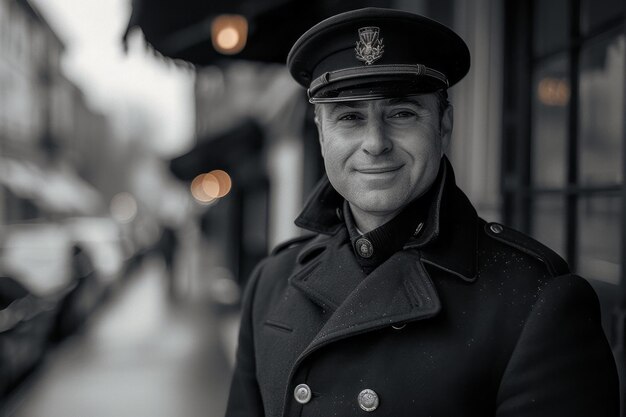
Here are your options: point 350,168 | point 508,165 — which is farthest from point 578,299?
point 508,165

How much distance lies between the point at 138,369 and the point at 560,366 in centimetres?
677

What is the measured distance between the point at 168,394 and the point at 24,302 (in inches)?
A: 69.1

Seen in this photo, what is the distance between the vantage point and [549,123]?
3439 mm

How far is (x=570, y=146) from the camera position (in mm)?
2971

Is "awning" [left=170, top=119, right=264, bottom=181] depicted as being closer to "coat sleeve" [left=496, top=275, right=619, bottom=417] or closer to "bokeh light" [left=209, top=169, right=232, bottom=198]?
"bokeh light" [left=209, top=169, right=232, bottom=198]

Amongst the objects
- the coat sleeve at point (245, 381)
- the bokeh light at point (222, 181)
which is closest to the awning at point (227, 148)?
the bokeh light at point (222, 181)

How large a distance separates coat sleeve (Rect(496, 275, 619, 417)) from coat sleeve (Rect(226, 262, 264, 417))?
33.0 inches

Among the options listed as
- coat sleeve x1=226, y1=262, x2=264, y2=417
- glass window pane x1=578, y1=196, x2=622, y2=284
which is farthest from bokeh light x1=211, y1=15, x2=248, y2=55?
coat sleeve x1=226, y1=262, x2=264, y2=417

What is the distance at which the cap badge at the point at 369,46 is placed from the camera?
1647 millimetres

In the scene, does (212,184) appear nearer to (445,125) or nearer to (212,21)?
(212,21)

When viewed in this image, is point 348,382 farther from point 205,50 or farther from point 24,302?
point 24,302

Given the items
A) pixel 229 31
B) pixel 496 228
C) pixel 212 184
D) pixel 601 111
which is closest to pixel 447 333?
pixel 496 228

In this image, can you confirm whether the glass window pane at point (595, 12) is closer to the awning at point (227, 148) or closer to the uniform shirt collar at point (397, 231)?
the uniform shirt collar at point (397, 231)

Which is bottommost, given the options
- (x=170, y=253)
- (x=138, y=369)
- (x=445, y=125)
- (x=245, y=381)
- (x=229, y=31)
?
(x=138, y=369)
